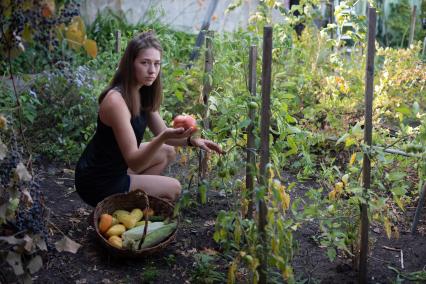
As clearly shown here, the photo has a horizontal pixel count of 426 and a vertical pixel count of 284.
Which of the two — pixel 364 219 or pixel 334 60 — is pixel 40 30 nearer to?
pixel 364 219

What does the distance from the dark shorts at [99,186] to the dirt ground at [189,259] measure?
0.19 meters

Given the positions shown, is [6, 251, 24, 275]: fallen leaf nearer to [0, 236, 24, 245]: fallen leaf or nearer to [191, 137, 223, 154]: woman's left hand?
[0, 236, 24, 245]: fallen leaf

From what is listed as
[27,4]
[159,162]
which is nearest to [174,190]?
[159,162]

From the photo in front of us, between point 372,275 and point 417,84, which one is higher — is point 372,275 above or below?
below

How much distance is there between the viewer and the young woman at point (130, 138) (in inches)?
124

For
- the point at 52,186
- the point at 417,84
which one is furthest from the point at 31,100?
the point at 417,84

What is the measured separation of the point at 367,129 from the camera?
2.60 metres

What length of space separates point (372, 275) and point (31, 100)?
3055mm

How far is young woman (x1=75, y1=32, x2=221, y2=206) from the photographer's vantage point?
10.3ft

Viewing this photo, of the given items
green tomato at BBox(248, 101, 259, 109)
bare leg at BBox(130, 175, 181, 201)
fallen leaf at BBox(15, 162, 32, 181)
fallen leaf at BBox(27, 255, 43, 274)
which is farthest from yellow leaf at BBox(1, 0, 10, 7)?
bare leg at BBox(130, 175, 181, 201)

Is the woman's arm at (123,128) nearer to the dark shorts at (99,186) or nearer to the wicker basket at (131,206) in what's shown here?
the wicker basket at (131,206)

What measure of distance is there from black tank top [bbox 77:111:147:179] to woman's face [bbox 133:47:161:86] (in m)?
0.29

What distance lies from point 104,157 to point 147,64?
63cm

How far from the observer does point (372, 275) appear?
9.86 feet
